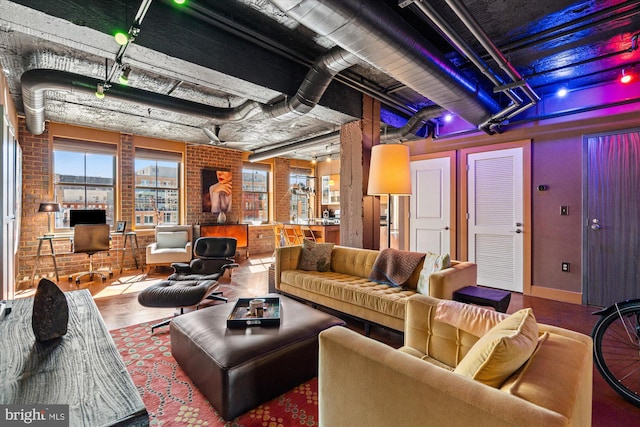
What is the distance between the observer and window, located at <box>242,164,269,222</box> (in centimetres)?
798

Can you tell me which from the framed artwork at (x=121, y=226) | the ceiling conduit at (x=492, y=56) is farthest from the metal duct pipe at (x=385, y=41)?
the framed artwork at (x=121, y=226)

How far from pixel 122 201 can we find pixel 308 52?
4942 mm

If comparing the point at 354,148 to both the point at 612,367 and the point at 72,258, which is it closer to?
the point at 612,367

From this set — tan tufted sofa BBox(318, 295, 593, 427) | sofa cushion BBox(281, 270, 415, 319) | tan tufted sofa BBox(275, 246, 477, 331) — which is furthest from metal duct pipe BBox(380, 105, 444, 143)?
tan tufted sofa BBox(318, 295, 593, 427)

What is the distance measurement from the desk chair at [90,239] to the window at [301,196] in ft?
15.0

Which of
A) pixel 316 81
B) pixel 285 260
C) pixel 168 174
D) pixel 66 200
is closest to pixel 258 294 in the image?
pixel 285 260

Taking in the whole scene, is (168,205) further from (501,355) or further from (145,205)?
(501,355)

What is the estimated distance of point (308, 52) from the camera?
125 inches

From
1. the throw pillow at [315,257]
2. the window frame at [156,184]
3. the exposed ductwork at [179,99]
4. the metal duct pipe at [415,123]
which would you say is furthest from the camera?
the window frame at [156,184]

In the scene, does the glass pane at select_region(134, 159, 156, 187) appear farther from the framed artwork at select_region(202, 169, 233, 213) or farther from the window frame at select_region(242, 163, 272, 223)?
the window frame at select_region(242, 163, 272, 223)

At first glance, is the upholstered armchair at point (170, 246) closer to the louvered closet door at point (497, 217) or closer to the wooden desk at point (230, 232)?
the wooden desk at point (230, 232)

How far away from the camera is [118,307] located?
145 inches

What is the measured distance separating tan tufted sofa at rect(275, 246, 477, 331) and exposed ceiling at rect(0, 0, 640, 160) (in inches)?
70.4

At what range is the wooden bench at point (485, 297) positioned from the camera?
2322 mm
